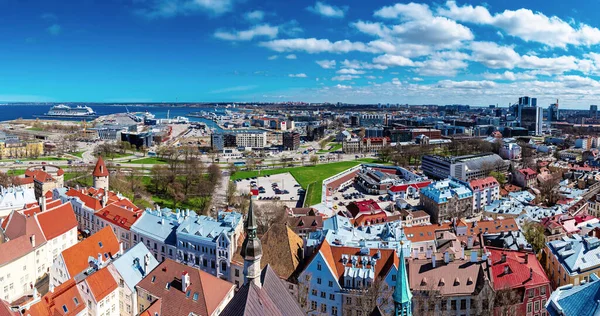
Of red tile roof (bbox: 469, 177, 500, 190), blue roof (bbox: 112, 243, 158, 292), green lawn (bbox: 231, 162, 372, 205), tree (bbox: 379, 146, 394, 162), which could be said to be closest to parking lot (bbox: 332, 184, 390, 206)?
green lawn (bbox: 231, 162, 372, 205)

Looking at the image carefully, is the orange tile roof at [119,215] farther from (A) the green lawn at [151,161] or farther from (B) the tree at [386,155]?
(B) the tree at [386,155]

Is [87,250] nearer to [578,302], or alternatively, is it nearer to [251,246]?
[251,246]

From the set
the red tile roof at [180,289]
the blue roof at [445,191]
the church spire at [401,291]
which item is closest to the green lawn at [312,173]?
the blue roof at [445,191]

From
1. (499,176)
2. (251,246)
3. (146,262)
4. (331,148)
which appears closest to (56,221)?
(146,262)

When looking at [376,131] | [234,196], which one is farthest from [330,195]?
[376,131]

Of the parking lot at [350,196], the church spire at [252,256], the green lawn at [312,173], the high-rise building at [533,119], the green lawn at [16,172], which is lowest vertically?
the parking lot at [350,196]

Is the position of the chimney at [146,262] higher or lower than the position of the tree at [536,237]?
higher
